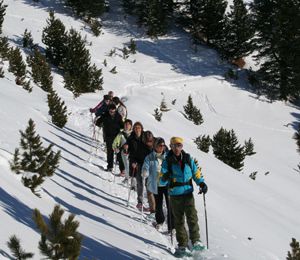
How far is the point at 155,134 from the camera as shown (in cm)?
1877

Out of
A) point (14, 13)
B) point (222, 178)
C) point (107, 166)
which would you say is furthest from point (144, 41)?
point (107, 166)

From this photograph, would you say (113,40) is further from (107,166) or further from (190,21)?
(107,166)

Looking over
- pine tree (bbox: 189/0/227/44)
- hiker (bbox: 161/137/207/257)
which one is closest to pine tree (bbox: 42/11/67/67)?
pine tree (bbox: 189/0/227/44)

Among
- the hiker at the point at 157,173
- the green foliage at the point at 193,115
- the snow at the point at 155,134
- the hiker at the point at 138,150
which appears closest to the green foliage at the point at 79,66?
the snow at the point at 155,134

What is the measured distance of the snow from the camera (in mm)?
6470

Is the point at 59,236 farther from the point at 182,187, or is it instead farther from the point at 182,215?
the point at 182,215

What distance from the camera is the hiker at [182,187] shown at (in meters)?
6.64

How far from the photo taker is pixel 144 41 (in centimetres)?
4306

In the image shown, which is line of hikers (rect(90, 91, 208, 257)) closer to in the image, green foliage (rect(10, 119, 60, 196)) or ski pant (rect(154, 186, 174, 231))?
ski pant (rect(154, 186, 174, 231))

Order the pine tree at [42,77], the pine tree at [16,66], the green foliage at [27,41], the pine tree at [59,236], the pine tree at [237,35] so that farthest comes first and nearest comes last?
the pine tree at [237,35], the green foliage at [27,41], the pine tree at [42,77], the pine tree at [16,66], the pine tree at [59,236]

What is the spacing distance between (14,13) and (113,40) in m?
9.48

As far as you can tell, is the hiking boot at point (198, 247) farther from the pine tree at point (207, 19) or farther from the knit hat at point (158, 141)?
the pine tree at point (207, 19)

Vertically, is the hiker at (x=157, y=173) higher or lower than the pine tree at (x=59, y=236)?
lower

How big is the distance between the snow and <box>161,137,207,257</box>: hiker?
1.19ft
